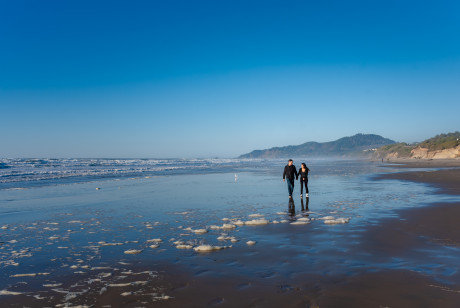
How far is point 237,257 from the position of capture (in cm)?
708

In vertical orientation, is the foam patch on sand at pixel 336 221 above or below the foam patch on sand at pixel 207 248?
below

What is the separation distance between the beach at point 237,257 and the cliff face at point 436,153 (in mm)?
65853

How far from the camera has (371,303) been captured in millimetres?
4684

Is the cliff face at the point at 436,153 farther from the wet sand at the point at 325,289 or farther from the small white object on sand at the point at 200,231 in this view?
the small white object on sand at the point at 200,231

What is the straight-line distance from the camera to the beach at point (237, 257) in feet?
16.6

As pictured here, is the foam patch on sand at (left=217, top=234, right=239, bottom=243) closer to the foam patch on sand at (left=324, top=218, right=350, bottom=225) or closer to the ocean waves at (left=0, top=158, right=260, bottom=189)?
the foam patch on sand at (left=324, top=218, right=350, bottom=225)

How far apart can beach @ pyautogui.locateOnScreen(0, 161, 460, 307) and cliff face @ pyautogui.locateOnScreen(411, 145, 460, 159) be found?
65853 mm

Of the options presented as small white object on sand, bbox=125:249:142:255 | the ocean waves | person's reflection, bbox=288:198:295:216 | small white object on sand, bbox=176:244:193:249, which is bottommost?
person's reflection, bbox=288:198:295:216

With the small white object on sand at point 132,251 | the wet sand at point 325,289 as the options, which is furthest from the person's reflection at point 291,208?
the small white object on sand at point 132,251

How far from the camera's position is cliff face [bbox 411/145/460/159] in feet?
218

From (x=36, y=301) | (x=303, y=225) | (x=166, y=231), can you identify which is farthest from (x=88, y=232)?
(x=303, y=225)

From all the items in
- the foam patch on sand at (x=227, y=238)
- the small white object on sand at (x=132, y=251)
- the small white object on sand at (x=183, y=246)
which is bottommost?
the foam patch on sand at (x=227, y=238)

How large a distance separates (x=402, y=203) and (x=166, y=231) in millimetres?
10787

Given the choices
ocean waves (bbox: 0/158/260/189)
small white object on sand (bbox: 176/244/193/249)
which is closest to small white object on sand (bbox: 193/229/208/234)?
small white object on sand (bbox: 176/244/193/249)
